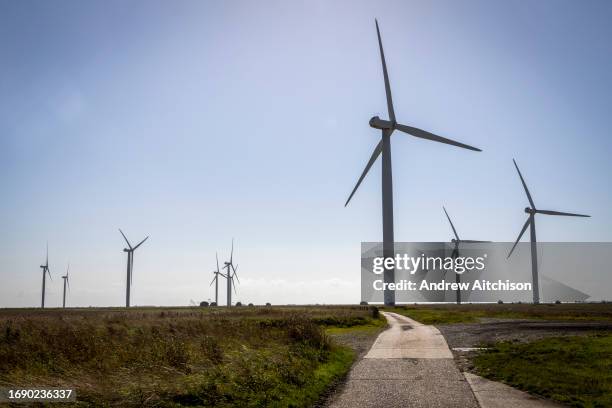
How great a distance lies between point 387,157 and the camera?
230 ft

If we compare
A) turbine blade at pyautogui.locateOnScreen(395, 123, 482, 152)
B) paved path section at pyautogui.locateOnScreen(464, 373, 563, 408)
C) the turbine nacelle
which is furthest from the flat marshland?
the turbine nacelle

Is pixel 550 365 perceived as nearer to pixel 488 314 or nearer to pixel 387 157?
pixel 488 314

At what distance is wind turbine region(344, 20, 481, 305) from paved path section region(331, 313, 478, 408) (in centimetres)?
4236

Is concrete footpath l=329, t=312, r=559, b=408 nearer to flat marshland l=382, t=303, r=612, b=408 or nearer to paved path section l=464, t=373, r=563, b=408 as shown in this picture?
paved path section l=464, t=373, r=563, b=408

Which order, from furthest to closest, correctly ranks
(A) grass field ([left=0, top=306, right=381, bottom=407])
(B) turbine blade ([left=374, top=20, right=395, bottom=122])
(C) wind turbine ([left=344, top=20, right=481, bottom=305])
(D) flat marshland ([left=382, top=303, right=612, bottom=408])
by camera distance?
1. (B) turbine blade ([left=374, top=20, right=395, bottom=122])
2. (C) wind turbine ([left=344, top=20, right=481, bottom=305])
3. (D) flat marshland ([left=382, top=303, right=612, bottom=408])
4. (A) grass field ([left=0, top=306, right=381, bottom=407])

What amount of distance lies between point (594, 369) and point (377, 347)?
10886mm

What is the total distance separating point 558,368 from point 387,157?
53683 mm

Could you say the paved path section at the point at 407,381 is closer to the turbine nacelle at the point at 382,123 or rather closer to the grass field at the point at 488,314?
the grass field at the point at 488,314

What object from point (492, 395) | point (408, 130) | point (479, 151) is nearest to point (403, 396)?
point (492, 395)

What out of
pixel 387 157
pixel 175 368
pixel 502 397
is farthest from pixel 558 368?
pixel 387 157

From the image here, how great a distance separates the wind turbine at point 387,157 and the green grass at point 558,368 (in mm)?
42123

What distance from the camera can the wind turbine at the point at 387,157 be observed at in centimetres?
6806

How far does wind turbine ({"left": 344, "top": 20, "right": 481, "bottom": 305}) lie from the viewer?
6806cm

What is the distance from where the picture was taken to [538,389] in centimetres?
1490
